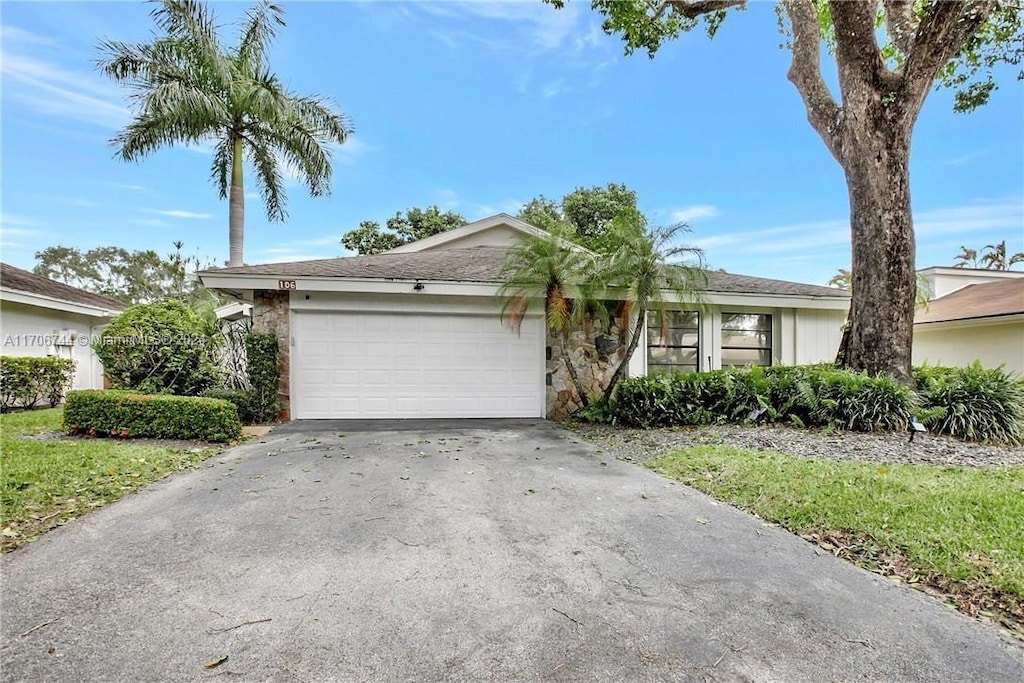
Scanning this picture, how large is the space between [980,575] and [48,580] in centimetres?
541

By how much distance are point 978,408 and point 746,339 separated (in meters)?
4.04

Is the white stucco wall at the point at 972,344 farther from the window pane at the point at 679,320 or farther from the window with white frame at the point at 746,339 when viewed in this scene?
the window pane at the point at 679,320

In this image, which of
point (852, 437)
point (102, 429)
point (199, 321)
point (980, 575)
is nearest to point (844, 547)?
point (980, 575)

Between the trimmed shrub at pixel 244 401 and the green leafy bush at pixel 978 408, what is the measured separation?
1042 centimetres

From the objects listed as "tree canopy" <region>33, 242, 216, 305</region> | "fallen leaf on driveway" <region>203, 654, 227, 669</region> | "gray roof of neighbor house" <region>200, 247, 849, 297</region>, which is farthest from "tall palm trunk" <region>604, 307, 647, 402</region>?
"tree canopy" <region>33, 242, 216, 305</region>

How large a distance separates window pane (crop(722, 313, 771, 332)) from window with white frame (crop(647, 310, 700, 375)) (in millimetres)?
675

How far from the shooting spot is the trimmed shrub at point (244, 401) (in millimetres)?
8047

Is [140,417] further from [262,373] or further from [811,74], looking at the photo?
[811,74]

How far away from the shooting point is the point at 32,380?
10086 millimetres

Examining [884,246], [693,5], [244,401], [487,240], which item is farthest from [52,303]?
[884,246]

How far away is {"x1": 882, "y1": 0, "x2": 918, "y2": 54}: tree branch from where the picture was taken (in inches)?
333

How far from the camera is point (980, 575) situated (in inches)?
106

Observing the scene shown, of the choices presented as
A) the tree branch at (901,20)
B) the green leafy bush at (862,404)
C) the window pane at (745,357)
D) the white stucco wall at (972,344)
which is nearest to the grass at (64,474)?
the green leafy bush at (862,404)

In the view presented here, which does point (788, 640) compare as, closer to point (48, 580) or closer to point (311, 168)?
point (48, 580)
